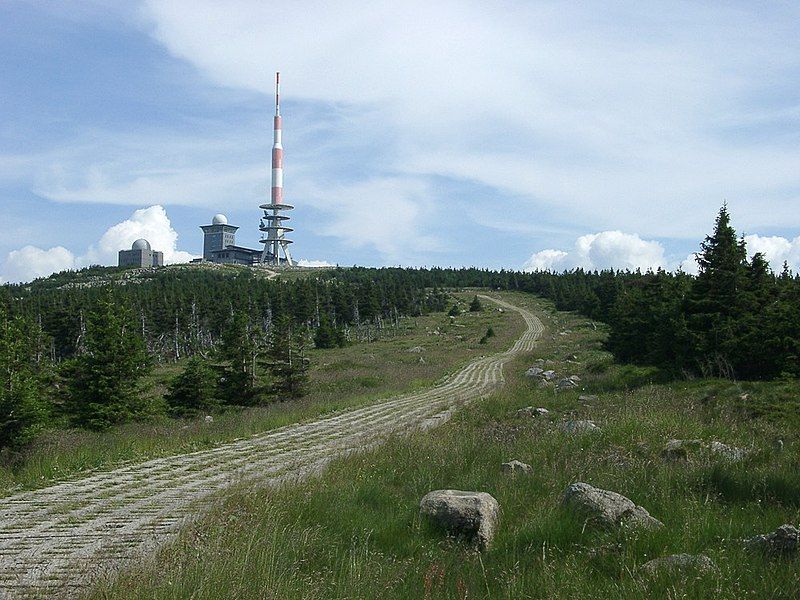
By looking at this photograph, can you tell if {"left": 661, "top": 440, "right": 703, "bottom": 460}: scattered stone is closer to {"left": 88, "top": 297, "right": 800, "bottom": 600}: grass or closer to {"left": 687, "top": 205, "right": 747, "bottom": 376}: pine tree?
{"left": 88, "top": 297, "right": 800, "bottom": 600}: grass

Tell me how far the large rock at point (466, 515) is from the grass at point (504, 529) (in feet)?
0.45

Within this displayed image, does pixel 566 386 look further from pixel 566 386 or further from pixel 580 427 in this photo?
pixel 580 427

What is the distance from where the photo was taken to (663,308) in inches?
1142

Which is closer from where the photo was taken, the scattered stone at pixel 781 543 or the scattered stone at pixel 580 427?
the scattered stone at pixel 781 543

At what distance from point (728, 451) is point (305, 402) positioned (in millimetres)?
20002

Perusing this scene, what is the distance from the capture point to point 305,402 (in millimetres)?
27203

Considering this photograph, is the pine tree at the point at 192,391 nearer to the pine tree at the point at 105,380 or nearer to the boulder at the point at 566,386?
the pine tree at the point at 105,380

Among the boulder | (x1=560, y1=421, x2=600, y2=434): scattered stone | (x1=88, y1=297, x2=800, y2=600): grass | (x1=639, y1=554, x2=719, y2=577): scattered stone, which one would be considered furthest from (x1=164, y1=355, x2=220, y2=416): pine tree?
(x1=639, y1=554, x2=719, y2=577): scattered stone

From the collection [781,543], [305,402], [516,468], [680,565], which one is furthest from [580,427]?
[305,402]

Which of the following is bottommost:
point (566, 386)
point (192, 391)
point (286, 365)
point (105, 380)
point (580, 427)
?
point (192, 391)

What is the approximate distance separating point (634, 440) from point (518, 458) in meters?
2.27

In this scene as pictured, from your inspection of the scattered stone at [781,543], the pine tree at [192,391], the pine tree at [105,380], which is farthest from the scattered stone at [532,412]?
the pine tree at [192,391]

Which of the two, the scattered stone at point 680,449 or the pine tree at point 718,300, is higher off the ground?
the pine tree at point 718,300

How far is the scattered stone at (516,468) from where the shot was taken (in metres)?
8.93
